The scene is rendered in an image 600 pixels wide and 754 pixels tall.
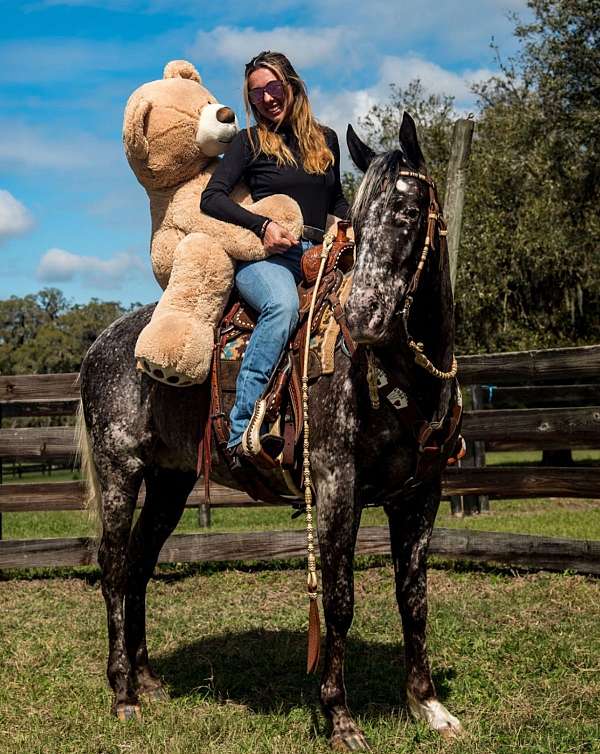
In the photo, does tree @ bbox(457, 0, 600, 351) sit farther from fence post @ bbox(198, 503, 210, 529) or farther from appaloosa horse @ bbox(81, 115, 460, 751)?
appaloosa horse @ bbox(81, 115, 460, 751)

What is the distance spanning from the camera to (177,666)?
549 centimetres

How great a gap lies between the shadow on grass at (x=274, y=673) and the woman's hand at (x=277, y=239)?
2.36m

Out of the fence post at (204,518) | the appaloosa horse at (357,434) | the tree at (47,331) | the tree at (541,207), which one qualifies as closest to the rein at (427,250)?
the appaloosa horse at (357,434)

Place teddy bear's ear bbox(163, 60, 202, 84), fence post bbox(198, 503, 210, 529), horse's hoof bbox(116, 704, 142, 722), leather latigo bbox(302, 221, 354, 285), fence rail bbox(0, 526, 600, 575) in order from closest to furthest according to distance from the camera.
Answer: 1. leather latigo bbox(302, 221, 354, 285)
2. horse's hoof bbox(116, 704, 142, 722)
3. teddy bear's ear bbox(163, 60, 202, 84)
4. fence rail bbox(0, 526, 600, 575)
5. fence post bbox(198, 503, 210, 529)

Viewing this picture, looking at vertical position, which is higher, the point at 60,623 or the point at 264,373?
the point at 264,373

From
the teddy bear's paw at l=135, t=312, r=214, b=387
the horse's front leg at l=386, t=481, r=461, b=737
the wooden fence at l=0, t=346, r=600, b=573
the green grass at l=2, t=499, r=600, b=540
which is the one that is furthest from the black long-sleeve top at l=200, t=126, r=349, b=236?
the green grass at l=2, t=499, r=600, b=540

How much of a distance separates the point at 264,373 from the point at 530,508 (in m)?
9.96

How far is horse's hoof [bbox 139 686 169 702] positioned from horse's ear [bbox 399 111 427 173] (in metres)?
3.29

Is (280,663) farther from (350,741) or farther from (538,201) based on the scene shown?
Result: (538,201)

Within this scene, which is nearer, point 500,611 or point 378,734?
point 378,734

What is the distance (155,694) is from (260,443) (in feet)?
6.23

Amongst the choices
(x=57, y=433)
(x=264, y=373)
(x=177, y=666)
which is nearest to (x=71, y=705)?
(x=177, y=666)

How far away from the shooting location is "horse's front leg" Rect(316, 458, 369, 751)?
12.7ft

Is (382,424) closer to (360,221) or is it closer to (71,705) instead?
(360,221)
